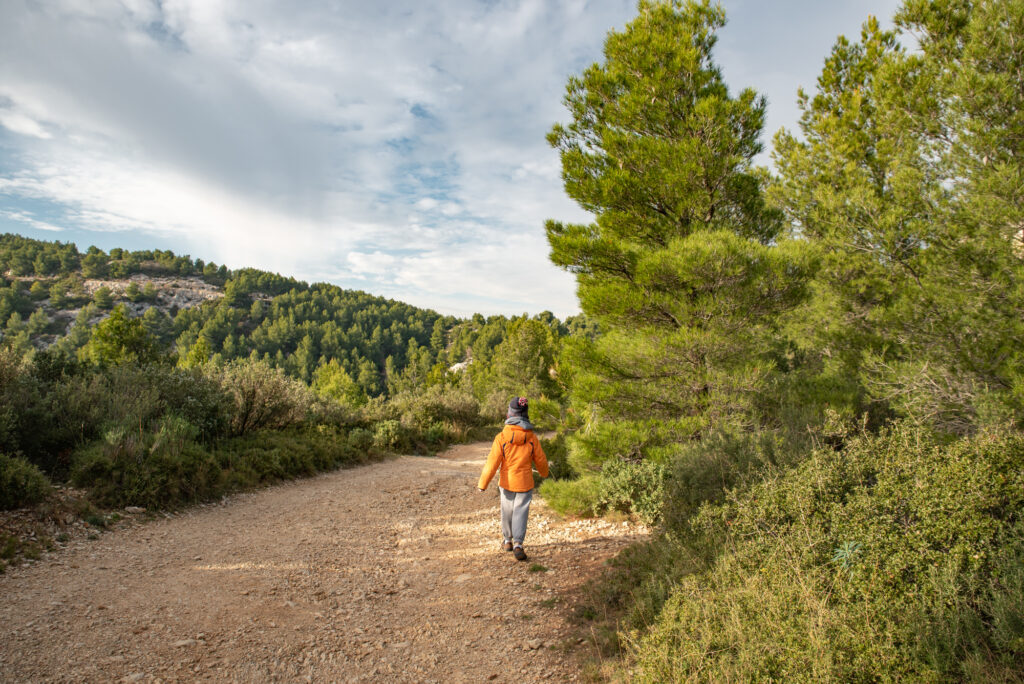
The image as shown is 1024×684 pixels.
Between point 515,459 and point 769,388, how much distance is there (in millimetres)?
3634

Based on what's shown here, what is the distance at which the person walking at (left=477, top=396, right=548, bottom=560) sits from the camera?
16.7ft

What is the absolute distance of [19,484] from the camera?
4.96 metres

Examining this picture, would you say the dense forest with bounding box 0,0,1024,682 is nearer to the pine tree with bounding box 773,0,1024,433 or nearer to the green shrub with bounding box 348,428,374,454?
the pine tree with bounding box 773,0,1024,433

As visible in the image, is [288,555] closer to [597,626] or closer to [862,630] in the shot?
[597,626]

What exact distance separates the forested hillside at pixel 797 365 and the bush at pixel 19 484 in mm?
5973

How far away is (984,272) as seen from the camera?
5.56 metres

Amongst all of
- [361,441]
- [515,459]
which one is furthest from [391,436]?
[515,459]

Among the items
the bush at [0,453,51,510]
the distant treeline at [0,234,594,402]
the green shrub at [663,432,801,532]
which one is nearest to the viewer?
the green shrub at [663,432,801,532]

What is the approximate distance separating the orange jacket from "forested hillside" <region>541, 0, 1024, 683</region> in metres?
1.37

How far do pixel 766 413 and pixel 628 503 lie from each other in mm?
2238

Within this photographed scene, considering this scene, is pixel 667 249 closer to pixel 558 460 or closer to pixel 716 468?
pixel 716 468

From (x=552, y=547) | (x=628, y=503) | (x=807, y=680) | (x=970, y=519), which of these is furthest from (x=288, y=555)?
(x=970, y=519)

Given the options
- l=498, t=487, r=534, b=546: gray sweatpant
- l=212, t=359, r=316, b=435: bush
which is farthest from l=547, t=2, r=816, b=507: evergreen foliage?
l=212, t=359, r=316, b=435: bush

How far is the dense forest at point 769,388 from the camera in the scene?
251 centimetres
